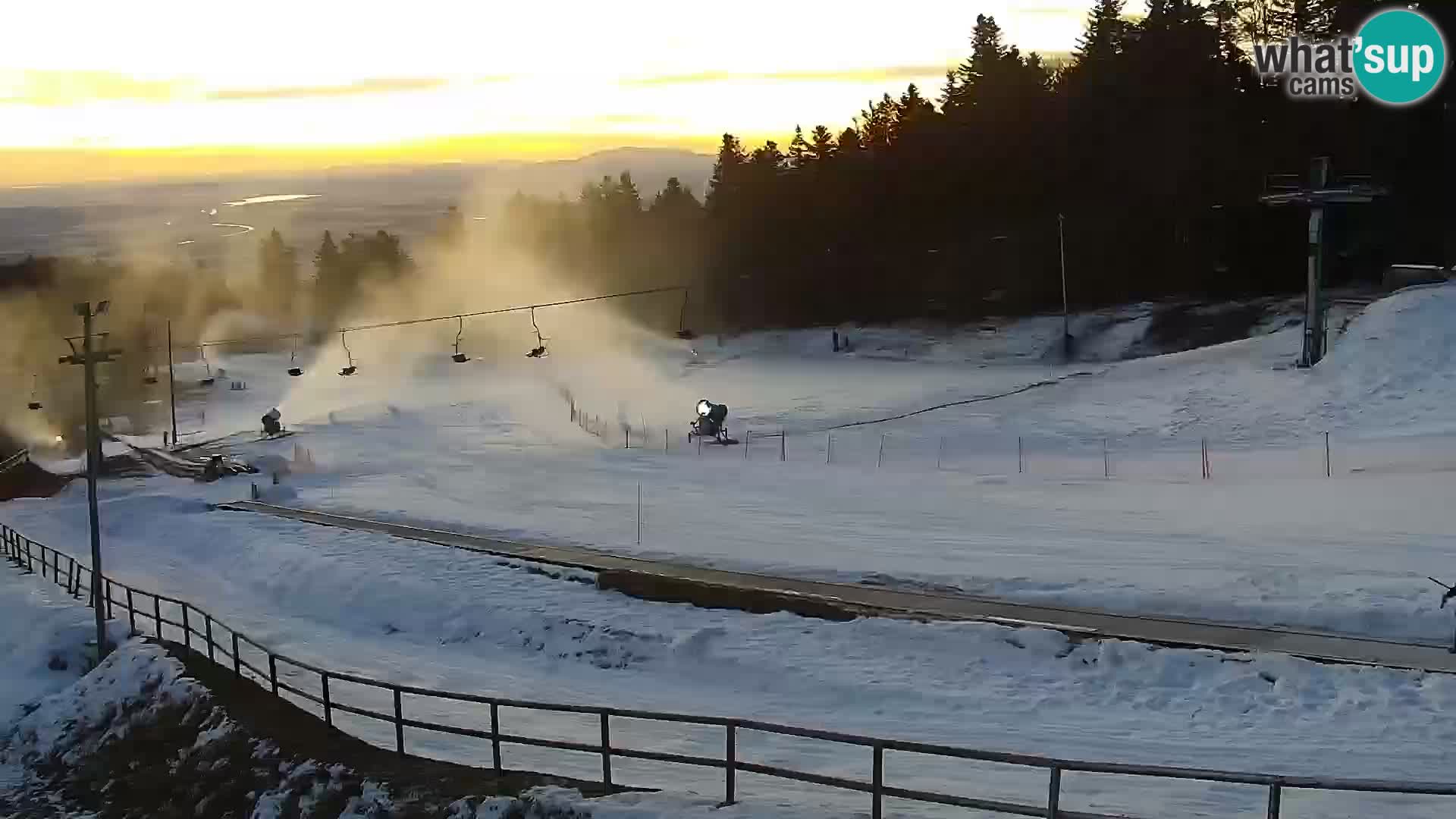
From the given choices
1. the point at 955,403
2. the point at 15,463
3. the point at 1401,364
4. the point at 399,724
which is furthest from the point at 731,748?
the point at 15,463

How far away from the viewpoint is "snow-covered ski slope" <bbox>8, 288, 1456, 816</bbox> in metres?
18.8

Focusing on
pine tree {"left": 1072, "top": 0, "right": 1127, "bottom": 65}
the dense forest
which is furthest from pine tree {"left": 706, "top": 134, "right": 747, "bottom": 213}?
pine tree {"left": 1072, "top": 0, "right": 1127, "bottom": 65}

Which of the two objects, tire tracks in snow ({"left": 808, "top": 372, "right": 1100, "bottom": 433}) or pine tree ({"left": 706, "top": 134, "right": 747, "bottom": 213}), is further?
pine tree ({"left": 706, "top": 134, "right": 747, "bottom": 213})

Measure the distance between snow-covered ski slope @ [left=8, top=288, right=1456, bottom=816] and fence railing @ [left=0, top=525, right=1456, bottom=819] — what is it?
0.69 metres

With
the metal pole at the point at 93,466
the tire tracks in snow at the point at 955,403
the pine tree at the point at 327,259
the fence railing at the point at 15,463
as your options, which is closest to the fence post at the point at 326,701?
the metal pole at the point at 93,466

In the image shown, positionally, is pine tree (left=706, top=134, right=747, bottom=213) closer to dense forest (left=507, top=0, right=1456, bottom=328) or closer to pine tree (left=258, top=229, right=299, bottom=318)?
dense forest (left=507, top=0, right=1456, bottom=328)

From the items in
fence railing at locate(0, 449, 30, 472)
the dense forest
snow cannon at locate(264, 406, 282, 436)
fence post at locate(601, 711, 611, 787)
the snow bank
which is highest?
the dense forest

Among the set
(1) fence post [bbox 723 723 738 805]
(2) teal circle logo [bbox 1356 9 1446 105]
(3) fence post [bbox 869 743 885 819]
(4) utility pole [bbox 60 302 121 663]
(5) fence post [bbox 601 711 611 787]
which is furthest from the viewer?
(2) teal circle logo [bbox 1356 9 1446 105]

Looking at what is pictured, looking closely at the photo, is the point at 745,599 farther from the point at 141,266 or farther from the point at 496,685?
the point at 141,266

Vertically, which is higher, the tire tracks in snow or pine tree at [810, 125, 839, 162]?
pine tree at [810, 125, 839, 162]

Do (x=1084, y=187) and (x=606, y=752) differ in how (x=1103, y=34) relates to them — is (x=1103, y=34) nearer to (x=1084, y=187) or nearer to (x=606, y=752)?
(x=1084, y=187)

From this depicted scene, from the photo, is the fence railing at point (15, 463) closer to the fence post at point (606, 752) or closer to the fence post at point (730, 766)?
the fence post at point (606, 752)

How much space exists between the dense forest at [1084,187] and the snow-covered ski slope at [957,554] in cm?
1857

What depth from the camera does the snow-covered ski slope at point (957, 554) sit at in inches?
741
